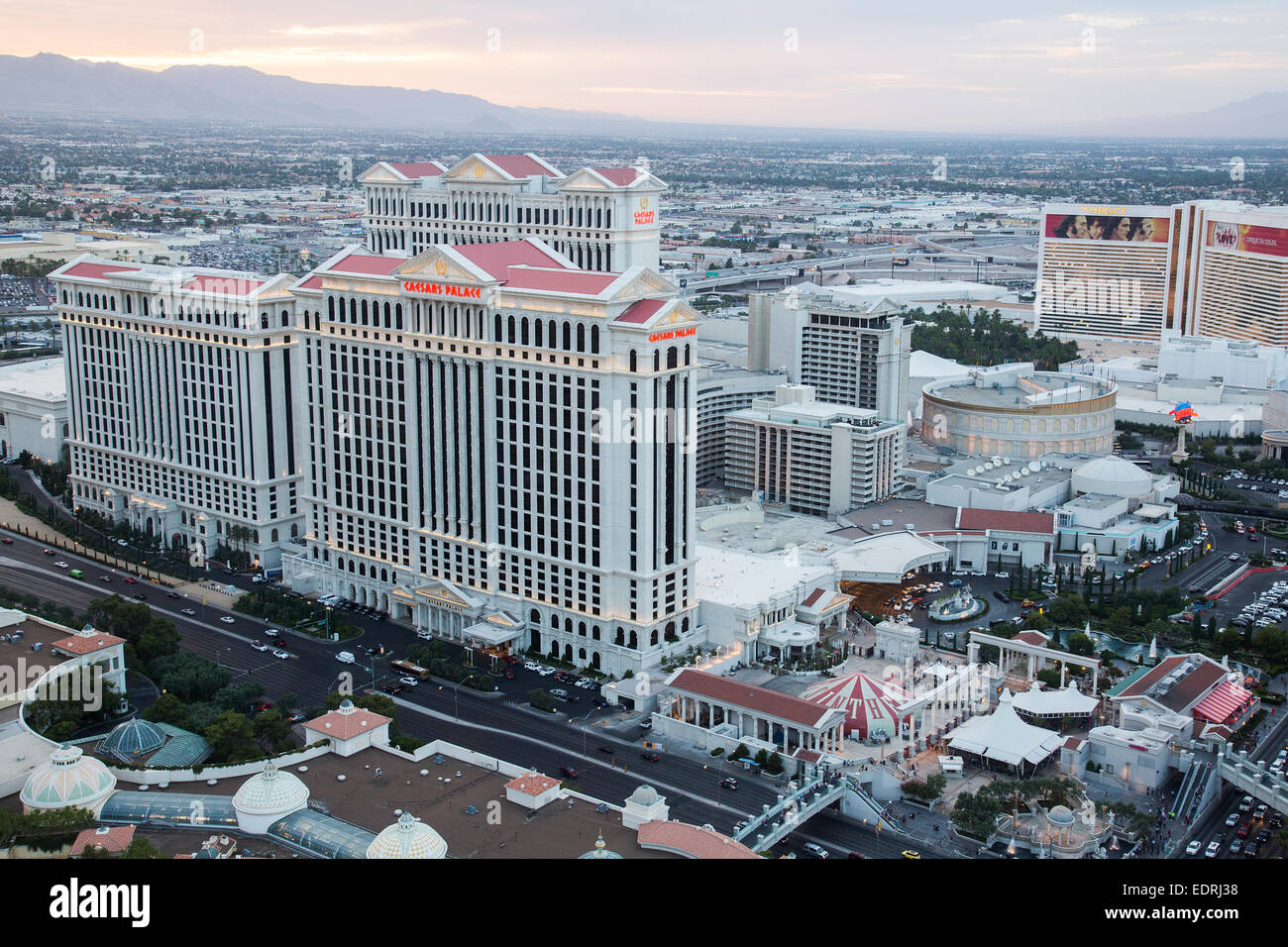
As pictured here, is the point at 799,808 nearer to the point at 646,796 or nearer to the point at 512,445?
the point at 646,796

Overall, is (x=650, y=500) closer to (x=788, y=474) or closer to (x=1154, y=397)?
(x=788, y=474)

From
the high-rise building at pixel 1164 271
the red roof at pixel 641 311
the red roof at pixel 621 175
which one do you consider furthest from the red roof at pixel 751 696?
the high-rise building at pixel 1164 271

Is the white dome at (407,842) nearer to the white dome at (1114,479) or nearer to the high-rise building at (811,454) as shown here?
the high-rise building at (811,454)

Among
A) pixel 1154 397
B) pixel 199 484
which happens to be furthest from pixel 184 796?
pixel 1154 397

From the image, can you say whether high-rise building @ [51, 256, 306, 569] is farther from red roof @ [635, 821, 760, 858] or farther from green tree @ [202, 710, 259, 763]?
red roof @ [635, 821, 760, 858]

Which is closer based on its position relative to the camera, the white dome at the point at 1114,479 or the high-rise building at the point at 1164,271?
the white dome at the point at 1114,479

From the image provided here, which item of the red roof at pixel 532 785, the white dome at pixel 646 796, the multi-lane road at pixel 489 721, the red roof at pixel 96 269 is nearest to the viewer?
the white dome at pixel 646 796

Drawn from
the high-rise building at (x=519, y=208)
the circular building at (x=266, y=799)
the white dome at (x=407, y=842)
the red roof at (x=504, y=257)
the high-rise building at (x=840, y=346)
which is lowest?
the circular building at (x=266, y=799)
